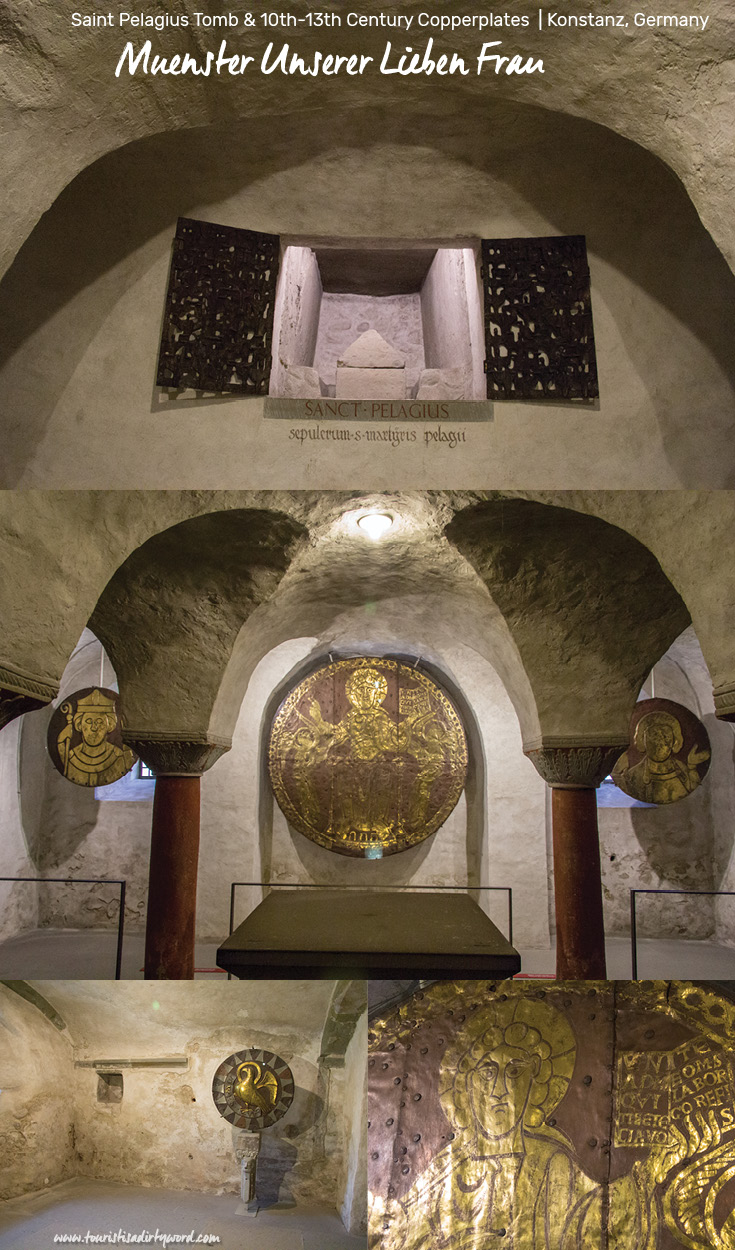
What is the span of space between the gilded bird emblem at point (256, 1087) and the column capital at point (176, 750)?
1702mm

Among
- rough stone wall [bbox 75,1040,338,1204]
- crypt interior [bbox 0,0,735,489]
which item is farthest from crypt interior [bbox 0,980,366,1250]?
crypt interior [bbox 0,0,735,489]

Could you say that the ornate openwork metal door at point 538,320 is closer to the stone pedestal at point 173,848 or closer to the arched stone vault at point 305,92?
the arched stone vault at point 305,92

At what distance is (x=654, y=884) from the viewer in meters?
6.48

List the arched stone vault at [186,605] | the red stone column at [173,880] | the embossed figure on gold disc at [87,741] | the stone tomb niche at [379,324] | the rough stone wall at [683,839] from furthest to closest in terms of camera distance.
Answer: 1. the rough stone wall at [683,839]
2. the embossed figure on gold disc at [87,741]
3. the stone tomb niche at [379,324]
4. the red stone column at [173,880]
5. the arched stone vault at [186,605]

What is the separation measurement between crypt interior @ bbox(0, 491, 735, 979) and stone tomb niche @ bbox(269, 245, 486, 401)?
5.76 feet

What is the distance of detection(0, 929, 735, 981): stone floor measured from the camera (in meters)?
4.23

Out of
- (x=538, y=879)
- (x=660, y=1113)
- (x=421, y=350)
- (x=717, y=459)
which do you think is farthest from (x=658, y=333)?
(x=660, y=1113)

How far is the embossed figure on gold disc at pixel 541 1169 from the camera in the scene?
188 centimetres

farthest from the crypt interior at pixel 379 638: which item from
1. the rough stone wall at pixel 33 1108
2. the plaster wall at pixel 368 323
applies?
the plaster wall at pixel 368 323

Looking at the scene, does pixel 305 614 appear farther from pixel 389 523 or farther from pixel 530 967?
pixel 530 967

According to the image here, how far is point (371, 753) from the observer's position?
151 inches

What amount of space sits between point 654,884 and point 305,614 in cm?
488

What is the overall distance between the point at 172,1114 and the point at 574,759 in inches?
78.7

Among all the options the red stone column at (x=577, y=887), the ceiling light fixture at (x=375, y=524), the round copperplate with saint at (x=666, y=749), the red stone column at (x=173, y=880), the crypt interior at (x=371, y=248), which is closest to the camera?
the ceiling light fixture at (x=375, y=524)
